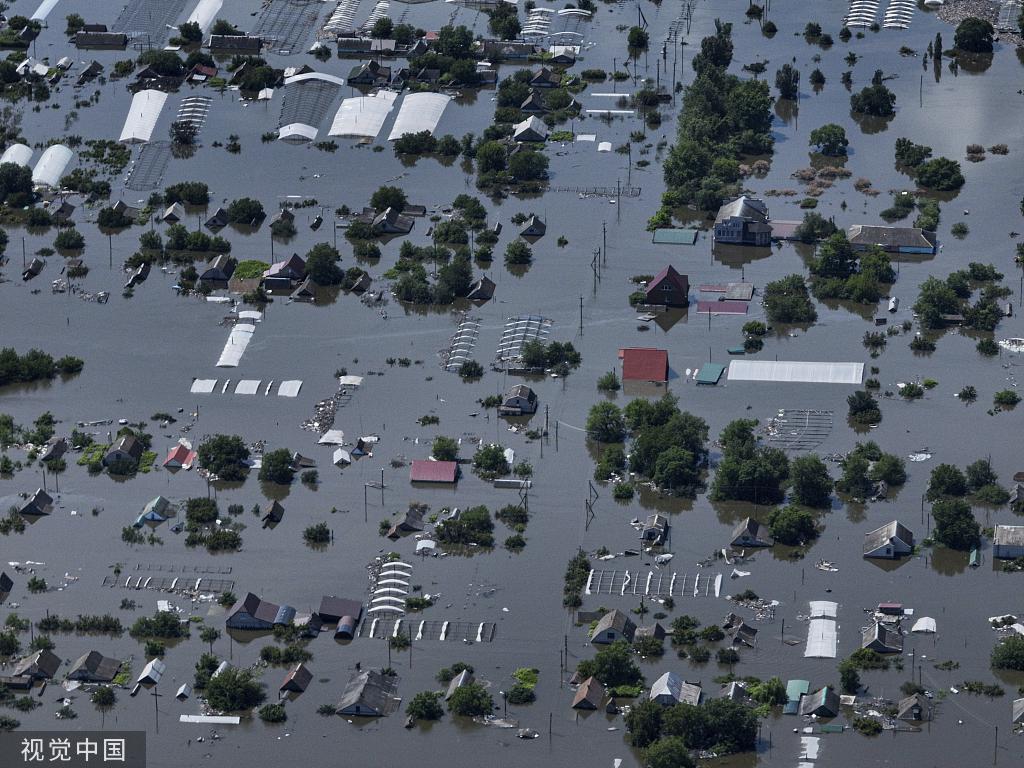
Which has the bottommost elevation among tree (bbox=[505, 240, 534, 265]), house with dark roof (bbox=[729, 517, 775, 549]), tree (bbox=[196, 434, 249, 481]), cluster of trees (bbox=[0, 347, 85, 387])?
tree (bbox=[505, 240, 534, 265])

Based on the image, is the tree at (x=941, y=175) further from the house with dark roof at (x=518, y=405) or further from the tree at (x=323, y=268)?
Answer: the house with dark roof at (x=518, y=405)

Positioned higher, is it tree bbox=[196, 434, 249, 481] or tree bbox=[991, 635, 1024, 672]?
tree bbox=[991, 635, 1024, 672]

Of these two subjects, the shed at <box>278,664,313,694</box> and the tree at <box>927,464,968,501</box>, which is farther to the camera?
the tree at <box>927,464,968,501</box>

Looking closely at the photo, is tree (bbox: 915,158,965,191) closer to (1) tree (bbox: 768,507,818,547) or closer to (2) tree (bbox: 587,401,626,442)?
(2) tree (bbox: 587,401,626,442)

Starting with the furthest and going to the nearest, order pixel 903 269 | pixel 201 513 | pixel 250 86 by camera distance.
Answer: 1. pixel 250 86
2. pixel 903 269
3. pixel 201 513

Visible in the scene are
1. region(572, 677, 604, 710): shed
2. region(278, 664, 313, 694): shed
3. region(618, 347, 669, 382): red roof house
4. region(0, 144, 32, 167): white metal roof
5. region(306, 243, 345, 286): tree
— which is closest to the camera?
region(572, 677, 604, 710): shed

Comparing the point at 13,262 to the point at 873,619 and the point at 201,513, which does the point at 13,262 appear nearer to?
the point at 201,513

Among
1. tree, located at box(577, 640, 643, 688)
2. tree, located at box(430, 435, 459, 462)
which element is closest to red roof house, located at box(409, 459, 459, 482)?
tree, located at box(430, 435, 459, 462)

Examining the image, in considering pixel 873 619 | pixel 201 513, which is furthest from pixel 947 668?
pixel 201 513
